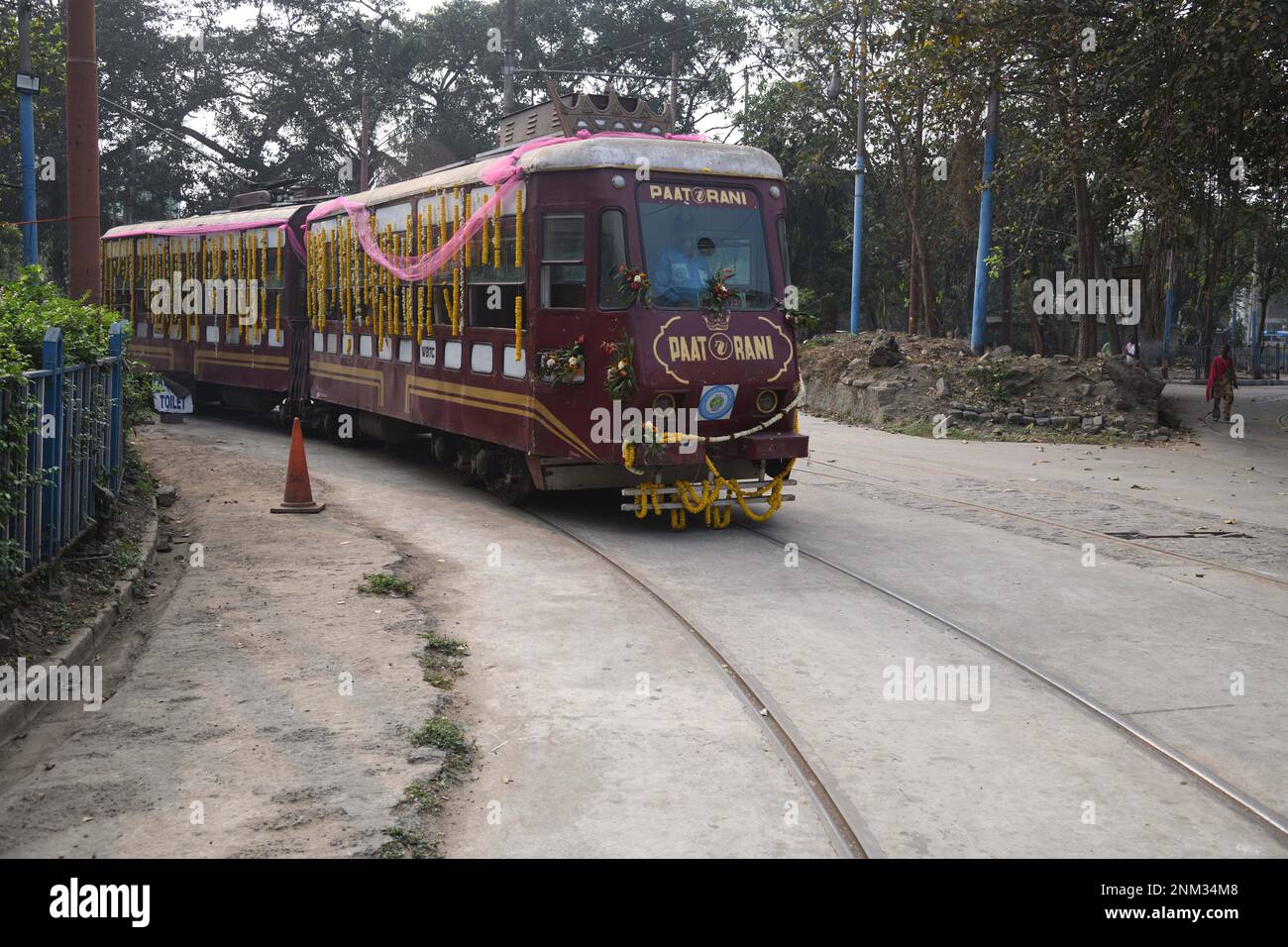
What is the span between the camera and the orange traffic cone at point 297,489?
12.3 m

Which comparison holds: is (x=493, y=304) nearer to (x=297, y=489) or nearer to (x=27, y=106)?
(x=297, y=489)

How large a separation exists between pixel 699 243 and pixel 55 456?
19.2 feet

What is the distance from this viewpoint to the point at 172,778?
561 centimetres

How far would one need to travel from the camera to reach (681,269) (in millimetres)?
11539

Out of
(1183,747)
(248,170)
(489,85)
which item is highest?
(489,85)

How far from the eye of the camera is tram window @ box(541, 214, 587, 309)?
Answer: 11492mm

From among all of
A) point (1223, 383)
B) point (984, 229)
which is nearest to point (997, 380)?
point (984, 229)

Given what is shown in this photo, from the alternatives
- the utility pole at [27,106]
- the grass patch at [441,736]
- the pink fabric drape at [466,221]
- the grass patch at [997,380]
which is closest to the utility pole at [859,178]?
the grass patch at [997,380]

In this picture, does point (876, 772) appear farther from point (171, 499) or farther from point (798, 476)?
point (798, 476)

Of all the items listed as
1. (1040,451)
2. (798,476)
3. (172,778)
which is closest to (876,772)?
(172,778)

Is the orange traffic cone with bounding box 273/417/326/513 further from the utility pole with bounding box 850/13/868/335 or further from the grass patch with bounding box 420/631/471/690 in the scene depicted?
the utility pole with bounding box 850/13/868/335

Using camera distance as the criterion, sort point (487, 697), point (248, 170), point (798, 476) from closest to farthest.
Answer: point (487, 697) < point (798, 476) < point (248, 170)

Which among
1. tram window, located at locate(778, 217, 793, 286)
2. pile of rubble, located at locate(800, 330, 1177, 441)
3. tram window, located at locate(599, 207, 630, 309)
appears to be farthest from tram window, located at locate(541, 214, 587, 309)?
pile of rubble, located at locate(800, 330, 1177, 441)
